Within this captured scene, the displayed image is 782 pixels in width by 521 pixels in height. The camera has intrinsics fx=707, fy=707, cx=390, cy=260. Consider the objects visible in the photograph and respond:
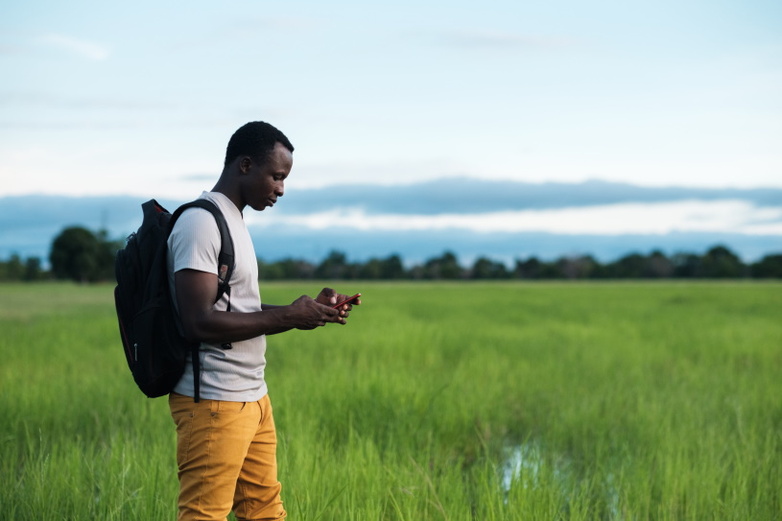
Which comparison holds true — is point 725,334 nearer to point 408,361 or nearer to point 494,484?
point 408,361

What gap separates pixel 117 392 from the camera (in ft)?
18.3

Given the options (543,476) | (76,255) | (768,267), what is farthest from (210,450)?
(768,267)

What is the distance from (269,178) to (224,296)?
1.22ft

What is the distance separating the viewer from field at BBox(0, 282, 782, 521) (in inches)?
123

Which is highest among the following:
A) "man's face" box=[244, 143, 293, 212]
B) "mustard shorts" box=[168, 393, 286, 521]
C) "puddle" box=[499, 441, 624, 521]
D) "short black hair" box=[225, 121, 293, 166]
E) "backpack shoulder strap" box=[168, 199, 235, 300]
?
"short black hair" box=[225, 121, 293, 166]

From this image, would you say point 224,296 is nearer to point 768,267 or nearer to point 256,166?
point 256,166

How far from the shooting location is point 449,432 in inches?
179

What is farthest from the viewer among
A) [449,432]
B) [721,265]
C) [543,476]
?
[721,265]

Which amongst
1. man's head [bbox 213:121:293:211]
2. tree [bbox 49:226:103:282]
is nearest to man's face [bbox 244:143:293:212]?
man's head [bbox 213:121:293:211]

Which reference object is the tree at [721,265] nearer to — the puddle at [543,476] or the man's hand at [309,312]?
the puddle at [543,476]

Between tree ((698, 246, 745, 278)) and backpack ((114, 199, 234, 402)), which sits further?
tree ((698, 246, 745, 278))

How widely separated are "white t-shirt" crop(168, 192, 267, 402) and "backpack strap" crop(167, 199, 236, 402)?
1cm

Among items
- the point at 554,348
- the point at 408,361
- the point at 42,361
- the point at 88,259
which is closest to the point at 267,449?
the point at 408,361

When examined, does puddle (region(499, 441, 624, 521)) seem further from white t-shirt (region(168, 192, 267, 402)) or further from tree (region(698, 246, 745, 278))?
tree (region(698, 246, 745, 278))
